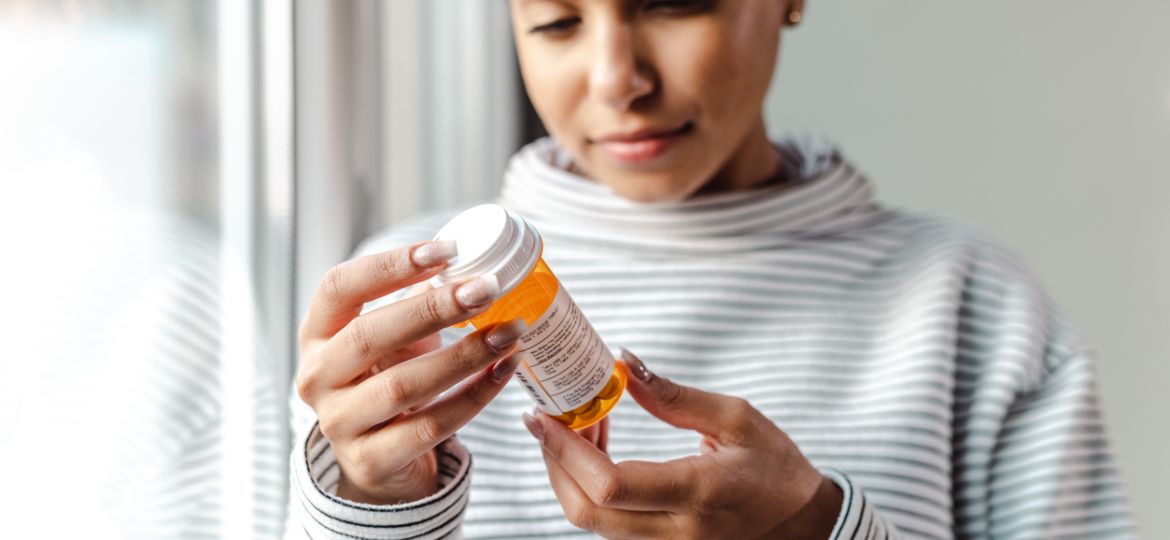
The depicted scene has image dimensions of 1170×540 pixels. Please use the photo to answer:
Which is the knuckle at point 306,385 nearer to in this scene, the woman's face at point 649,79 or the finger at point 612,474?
the finger at point 612,474

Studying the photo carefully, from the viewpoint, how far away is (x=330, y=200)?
1.17 meters

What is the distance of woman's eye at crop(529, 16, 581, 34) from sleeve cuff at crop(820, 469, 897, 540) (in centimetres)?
45

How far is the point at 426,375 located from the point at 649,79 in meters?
0.39

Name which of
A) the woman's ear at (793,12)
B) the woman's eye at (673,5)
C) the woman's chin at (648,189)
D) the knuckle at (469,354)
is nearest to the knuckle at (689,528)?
the knuckle at (469,354)

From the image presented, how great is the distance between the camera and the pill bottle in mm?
610

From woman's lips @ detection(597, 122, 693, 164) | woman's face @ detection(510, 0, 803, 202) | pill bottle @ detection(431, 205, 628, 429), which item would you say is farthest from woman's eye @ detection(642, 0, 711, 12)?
pill bottle @ detection(431, 205, 628, 429)

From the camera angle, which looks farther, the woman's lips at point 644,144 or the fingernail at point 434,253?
the woman's lips at point 644,144

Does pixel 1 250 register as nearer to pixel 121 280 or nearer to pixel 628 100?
pixel 121 280

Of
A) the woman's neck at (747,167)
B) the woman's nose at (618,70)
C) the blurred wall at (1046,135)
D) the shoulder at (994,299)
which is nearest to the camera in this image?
the woman's nose at (618,70)

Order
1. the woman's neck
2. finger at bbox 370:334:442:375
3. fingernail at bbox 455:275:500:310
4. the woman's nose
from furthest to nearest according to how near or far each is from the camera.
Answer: the woman's neck → the woman's nose → finger at bbox 370:334:442:375 → fingernail at bbox 455:275:500:310

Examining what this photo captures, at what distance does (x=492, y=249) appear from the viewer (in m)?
0.61

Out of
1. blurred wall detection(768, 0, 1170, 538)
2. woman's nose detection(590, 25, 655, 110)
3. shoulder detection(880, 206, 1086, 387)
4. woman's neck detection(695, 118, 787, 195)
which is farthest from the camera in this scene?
blurred wall detection(768, 0, 1170, 538)

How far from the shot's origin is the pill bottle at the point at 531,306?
61 cm

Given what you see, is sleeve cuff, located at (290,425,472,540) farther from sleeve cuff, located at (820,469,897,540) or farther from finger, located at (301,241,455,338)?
sleeve cuff, located at (820,469,897,540)
